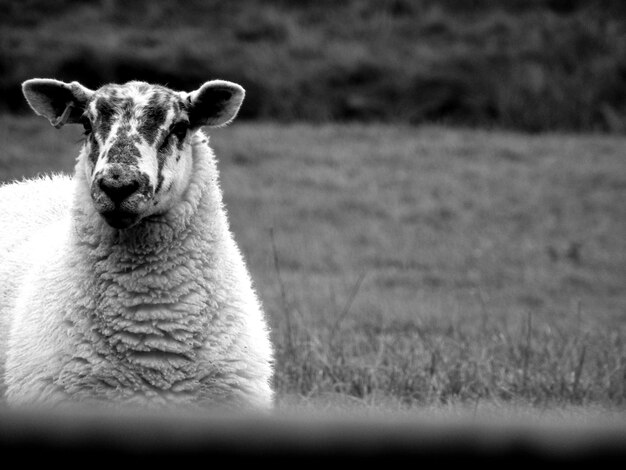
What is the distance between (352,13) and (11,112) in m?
7.04

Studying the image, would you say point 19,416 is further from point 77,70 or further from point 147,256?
point 77,70

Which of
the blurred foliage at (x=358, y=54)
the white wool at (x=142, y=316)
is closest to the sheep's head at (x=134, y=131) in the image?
the white wool at (x=142, y=316)

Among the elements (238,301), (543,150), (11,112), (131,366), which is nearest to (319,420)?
(131,366)

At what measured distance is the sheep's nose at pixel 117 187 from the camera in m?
3.87

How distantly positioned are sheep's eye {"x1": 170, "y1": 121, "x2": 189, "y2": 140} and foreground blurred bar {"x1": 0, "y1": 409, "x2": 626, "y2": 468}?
366 centimetres

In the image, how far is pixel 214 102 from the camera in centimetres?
469

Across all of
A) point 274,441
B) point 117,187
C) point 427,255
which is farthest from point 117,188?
point 427,255

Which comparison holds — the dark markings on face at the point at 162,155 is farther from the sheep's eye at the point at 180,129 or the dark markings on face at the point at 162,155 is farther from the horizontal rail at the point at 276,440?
the horizontal rail at the point at 276,440

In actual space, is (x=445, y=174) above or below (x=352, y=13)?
below

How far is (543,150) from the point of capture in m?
14.1

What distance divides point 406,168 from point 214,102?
8877 mm

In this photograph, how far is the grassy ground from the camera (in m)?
5.08

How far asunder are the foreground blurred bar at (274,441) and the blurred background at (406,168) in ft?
12.7

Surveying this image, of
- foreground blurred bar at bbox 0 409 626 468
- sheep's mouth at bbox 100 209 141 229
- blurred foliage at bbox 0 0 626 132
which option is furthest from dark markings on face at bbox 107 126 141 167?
blurred foliage at bbox 0 0 626 132
